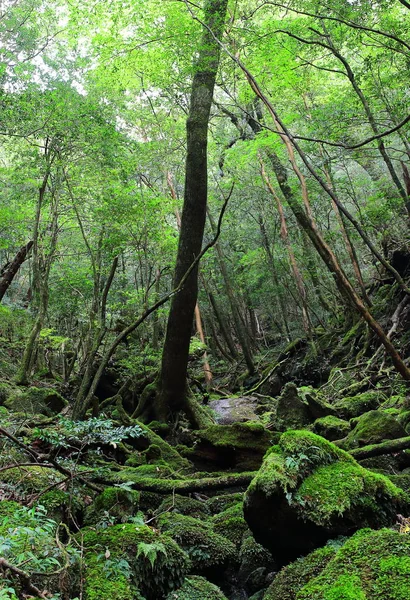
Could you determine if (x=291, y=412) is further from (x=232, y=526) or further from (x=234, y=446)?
(x=232, y=526)

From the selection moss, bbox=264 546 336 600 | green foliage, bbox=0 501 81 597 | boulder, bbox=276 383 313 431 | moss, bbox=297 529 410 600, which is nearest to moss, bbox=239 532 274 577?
moss, bbox=264 546 336 600

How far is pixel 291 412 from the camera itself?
27.4 feet

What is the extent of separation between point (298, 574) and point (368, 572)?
2.36ft

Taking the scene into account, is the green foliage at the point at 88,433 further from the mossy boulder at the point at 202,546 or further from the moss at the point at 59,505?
the mossy boulder at the point at 202,546

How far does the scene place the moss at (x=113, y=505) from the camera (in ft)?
13.0

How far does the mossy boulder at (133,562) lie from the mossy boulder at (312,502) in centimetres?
73

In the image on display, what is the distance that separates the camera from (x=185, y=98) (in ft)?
54.9

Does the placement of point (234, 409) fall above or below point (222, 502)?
above

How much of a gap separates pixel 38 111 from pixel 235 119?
392 inches

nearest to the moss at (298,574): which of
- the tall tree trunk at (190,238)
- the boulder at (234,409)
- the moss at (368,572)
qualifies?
the moss at (368,572)

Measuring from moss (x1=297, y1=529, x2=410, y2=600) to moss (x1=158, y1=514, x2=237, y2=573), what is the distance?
1.62 m

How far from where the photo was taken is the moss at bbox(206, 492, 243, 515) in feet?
16.4

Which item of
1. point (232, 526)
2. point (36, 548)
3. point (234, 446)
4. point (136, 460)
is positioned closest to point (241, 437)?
point (234, 446)

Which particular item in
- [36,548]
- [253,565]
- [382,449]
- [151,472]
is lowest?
[253,565]
